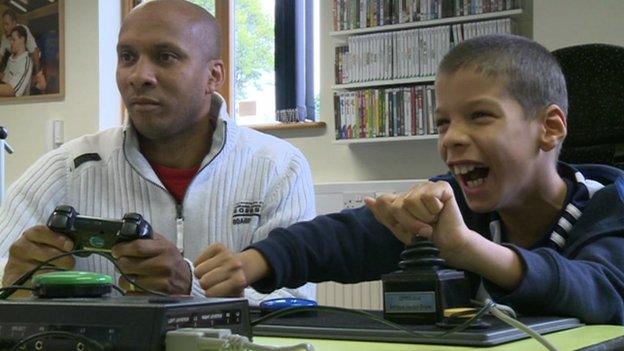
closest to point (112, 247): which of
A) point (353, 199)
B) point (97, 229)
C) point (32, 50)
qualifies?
point (97, 229)

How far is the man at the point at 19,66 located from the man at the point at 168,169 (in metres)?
2.55

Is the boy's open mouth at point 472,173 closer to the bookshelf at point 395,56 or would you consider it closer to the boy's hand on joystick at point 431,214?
the boy's hand on joystick at point 431,214

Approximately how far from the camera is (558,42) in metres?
2.79

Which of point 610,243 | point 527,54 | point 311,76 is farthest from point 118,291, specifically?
point 311,76

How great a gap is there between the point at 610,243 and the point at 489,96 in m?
0.29

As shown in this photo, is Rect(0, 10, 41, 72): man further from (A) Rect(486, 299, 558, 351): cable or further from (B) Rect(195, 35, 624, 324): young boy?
(A) Rect(486, 299, 558, 351): cable

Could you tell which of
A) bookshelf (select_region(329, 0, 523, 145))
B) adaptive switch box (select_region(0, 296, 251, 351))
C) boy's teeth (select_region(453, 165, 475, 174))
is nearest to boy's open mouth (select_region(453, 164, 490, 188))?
boy's teeth (select_region(453, 165, 475, 174))

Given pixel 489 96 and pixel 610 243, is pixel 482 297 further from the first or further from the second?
pixel 489 96

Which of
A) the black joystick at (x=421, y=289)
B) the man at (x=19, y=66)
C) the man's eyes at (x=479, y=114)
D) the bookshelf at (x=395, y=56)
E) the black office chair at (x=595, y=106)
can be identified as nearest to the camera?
the black joystick at (x=421, y=289)

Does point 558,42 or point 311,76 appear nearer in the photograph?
point 558,42

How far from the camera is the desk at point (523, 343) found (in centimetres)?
66

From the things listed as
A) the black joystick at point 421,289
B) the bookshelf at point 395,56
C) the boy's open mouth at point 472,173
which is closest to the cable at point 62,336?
the black joystick at point 421,289

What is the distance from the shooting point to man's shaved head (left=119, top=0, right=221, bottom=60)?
5.71 ft

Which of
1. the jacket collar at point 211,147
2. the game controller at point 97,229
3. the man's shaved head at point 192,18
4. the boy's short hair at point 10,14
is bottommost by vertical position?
the game controller at point 97,229
